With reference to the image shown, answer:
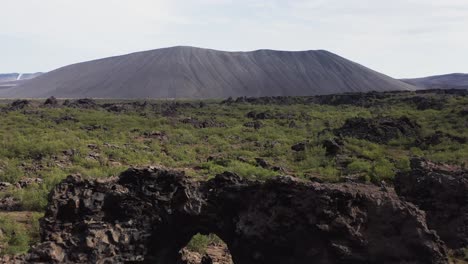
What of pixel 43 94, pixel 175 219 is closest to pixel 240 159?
pixel 175 219

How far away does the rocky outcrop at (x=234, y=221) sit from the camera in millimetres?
6199

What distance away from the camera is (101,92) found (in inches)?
4838

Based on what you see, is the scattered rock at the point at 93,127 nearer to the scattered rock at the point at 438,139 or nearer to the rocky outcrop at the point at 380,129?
the rocky outcrop at the point at 380,129

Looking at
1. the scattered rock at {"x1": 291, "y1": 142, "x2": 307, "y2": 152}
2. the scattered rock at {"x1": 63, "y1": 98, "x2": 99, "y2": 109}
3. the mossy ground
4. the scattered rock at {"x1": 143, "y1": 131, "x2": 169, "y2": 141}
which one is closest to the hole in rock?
the mossy ground

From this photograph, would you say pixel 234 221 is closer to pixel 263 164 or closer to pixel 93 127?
pixel 263 164

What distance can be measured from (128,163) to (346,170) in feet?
27.4

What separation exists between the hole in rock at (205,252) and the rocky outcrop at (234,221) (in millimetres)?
622

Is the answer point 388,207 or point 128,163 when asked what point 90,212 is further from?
point 128,163

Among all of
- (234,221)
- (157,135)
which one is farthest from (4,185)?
(157,135)

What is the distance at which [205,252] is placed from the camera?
8.59 meters

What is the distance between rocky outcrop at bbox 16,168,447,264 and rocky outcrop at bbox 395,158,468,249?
98.8 inches

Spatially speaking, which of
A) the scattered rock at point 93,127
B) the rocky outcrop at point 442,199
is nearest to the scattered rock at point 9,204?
the rocky outcrop at point 442,199

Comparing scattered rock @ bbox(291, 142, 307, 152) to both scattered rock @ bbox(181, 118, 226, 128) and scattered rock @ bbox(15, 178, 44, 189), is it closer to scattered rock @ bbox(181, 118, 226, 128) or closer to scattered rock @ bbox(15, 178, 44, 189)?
scattered rock @ bbox(181, 118, 226, 128)

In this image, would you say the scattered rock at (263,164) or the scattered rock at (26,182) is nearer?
the scattered rock at (26,182)
